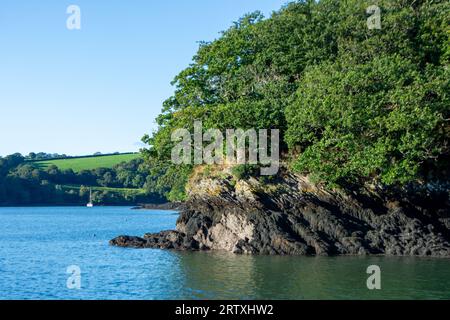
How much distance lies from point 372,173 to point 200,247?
54.1 ft

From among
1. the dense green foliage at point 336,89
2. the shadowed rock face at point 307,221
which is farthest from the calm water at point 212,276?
the dense green foliage at point 336,89

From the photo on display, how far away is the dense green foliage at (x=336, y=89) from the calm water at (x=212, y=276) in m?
8.56

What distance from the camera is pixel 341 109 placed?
4656 centimetres

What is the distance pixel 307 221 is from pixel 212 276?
14.8 meters

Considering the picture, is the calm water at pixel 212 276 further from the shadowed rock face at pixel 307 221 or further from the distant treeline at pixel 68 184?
the distant treeline at pixel 68 184

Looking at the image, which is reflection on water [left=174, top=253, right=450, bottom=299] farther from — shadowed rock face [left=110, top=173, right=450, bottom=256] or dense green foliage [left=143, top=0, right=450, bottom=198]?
dense green foliage [left=143, top=0, right=450, bottom=198]

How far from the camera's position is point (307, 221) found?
2007 inches

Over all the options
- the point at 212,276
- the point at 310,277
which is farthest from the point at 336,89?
the point at 212,276

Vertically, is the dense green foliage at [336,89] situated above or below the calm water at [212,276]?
above

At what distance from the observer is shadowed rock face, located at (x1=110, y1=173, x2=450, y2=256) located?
4856cm

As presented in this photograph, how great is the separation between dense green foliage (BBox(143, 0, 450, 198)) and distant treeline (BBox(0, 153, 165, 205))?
12537 centimetres

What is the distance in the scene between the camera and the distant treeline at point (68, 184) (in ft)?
593
